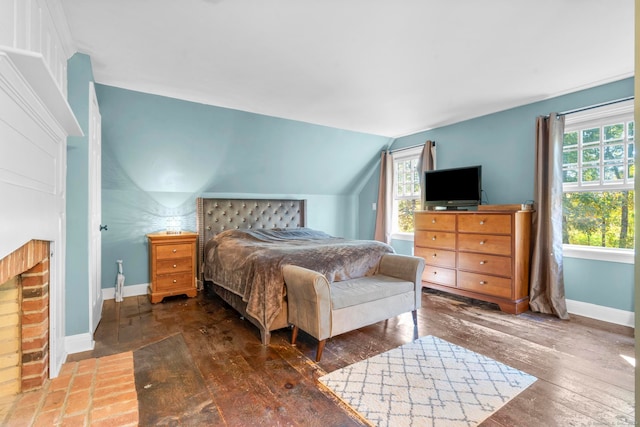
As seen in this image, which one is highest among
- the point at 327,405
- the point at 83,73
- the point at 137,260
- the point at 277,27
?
the point at 277,27

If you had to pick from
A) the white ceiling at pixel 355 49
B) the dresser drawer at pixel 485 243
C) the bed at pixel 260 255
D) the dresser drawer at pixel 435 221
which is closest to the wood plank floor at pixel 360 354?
the bed at pixel 260 255

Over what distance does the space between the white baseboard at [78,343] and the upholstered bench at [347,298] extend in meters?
1.60

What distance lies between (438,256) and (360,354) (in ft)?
7.03

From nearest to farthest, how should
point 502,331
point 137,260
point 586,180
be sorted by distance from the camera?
point 502,331
point 586,180
point 137,260

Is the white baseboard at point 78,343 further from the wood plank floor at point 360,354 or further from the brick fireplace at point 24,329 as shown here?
the brick fireplace at point 24,329

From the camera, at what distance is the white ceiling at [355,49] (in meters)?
2.02

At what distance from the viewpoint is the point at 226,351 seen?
2.55m

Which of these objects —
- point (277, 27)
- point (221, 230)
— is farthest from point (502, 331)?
point (221, 230)

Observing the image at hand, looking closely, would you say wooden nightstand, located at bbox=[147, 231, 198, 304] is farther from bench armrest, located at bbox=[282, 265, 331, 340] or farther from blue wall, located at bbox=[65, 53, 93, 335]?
bench armrest, located at bbox=[282, 265, 331, 340]

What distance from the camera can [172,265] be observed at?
12.8 feet

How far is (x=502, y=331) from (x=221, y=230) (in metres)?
3.61

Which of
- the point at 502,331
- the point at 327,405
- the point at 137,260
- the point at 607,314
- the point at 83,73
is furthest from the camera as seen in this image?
the point at 137,260

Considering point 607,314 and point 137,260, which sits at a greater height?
point 137,260

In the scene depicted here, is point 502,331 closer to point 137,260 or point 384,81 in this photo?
point 384,81
